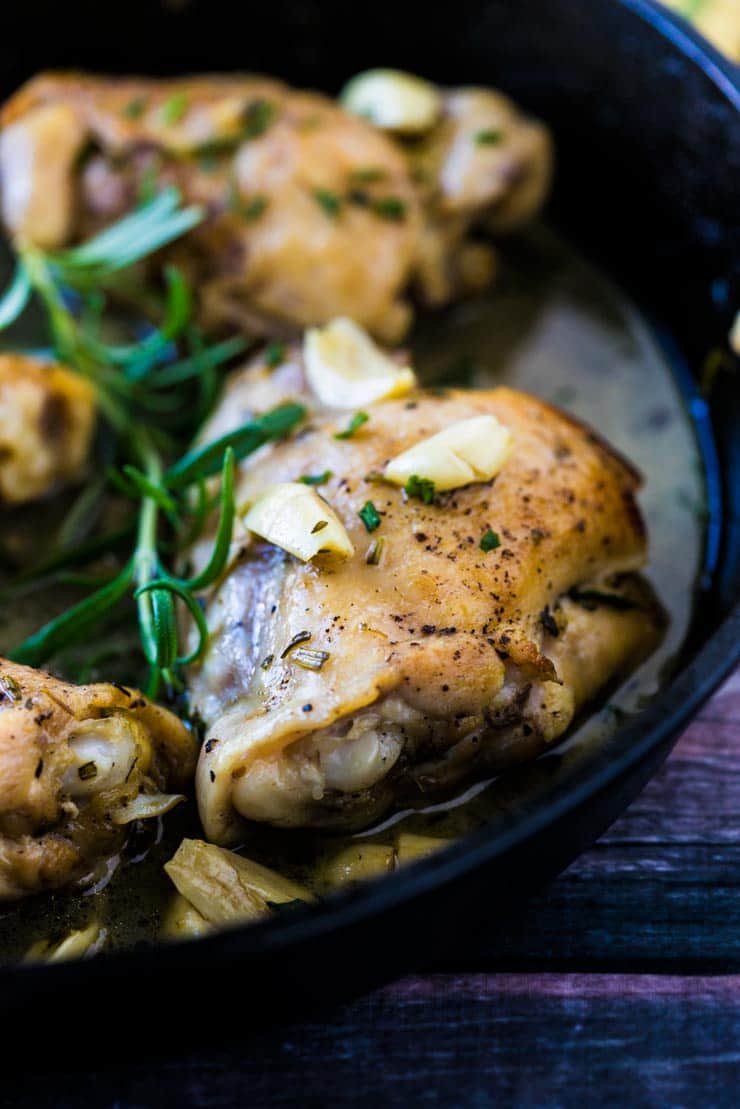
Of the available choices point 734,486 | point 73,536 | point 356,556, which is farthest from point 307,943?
point 734,486

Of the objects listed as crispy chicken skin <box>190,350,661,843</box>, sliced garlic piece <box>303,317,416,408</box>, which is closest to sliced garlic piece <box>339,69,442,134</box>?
sliced garlic piece <box>303,317,416,408</box>

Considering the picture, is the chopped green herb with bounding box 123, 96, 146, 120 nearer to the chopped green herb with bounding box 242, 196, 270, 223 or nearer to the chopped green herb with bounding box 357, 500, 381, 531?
the chopped green herb with bounding box 242, 196, 270, 223

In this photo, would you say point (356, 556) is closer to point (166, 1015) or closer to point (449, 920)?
point (449, 920)

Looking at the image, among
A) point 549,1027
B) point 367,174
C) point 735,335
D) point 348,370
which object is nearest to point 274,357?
point 348,370

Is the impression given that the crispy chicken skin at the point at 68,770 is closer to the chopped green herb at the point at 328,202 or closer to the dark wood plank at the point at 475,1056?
the dark wood plank at the point at 475,1056

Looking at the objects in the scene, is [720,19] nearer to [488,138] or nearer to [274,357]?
[488,138]
